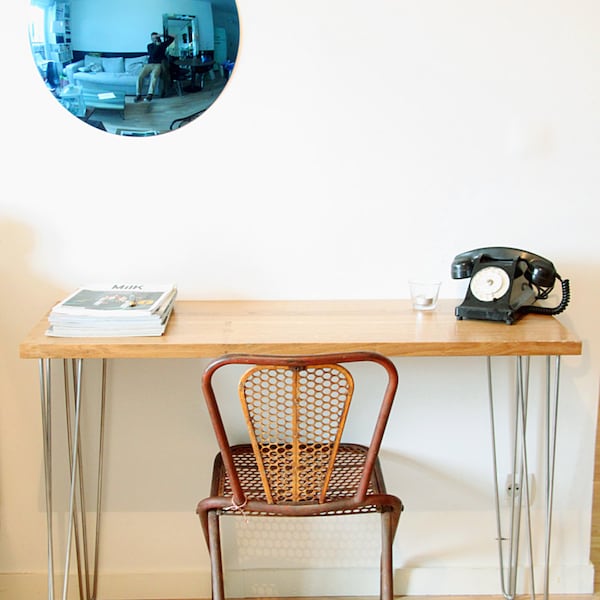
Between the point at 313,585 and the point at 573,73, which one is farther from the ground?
the point at 573,73

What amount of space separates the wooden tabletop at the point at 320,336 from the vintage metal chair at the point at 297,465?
7cm

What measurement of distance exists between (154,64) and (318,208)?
22.3 inches

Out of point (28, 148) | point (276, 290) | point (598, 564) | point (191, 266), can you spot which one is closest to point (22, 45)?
point (28, 148)

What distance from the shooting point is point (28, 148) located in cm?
208

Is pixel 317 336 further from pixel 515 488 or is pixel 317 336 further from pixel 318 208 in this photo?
pixel 515 488

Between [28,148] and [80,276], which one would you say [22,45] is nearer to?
[28,148]

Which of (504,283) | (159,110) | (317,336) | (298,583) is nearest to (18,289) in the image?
(159,110)

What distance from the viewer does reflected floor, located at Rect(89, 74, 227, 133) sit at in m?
2.05

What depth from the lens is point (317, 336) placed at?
1830mm

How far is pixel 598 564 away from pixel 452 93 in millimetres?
1461

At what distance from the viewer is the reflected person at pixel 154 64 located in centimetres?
202

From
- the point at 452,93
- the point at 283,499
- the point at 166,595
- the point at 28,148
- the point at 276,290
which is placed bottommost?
the point at 166,595

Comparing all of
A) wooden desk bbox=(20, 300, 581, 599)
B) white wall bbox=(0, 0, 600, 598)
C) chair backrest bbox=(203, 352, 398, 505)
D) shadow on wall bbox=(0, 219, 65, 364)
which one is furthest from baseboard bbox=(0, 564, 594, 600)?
shadow on wall bbox=(0, 219, 65, 364)

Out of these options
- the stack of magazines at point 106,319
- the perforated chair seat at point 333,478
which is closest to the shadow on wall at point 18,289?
the stack of magazines at point 106,319
